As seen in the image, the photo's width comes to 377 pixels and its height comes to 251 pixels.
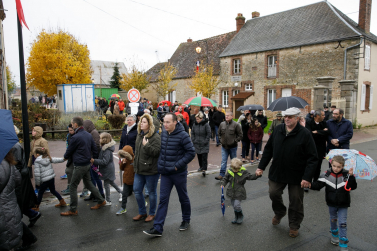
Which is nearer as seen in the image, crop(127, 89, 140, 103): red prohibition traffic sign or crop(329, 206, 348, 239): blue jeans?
crop(329, 206, 348, 239): blue jeans

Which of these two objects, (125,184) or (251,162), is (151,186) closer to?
(125,184)

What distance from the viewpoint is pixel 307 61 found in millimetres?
21547

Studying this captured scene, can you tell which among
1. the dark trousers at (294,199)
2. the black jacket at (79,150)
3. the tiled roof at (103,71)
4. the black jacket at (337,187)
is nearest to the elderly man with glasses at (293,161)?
the dark trousers at (294,199)

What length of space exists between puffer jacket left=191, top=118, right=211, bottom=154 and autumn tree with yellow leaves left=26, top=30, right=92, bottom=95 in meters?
19.9

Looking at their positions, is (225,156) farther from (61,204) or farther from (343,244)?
(61,204)

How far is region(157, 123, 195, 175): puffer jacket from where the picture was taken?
4328 millimetres

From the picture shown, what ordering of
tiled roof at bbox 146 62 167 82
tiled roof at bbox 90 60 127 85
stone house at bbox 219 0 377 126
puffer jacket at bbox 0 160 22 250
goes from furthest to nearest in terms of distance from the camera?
1. tiled roof at bbox 90 60 127 85
2. tiled roof at bbox 146 62 167 82
3. stone house at bbox 219 0 377 126
4. puffer jacket at bbox 0 160 22 250

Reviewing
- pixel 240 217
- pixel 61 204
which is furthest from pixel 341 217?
pixel 61 204

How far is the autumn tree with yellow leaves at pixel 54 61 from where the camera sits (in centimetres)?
2422

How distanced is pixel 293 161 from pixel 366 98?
68.2 ft

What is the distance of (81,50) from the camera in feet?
85.5

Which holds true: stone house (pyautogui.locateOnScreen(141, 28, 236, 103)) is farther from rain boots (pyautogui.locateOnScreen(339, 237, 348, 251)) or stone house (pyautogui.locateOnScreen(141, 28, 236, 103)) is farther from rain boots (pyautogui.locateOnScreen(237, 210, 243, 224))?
rain boots (pyautogui.locateOnScreen(339, 237, 348, 251))

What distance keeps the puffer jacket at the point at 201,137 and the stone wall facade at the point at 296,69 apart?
52.4 ft

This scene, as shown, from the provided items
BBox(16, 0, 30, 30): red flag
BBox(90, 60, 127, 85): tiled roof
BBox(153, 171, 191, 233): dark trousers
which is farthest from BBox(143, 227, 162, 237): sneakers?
BBox(90, 60, 127, 85): tiled roof
